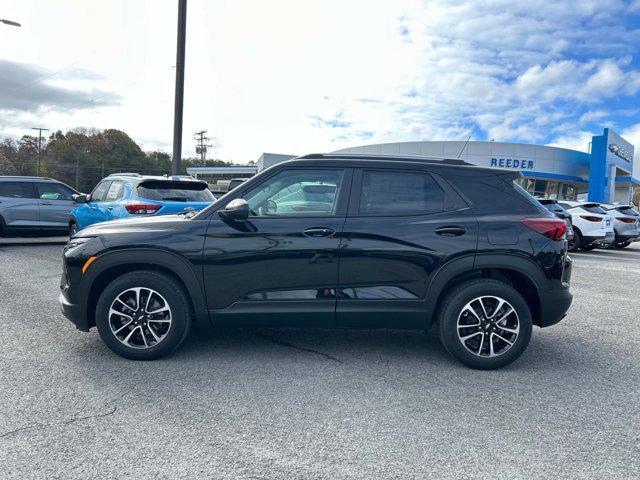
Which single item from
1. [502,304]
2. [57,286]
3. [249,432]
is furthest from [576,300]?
[57,286]

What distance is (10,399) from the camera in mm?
3277

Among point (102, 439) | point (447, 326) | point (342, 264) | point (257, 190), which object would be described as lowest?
point (102, 439)

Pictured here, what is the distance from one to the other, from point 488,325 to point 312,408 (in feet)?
5.51

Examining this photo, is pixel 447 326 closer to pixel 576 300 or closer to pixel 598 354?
pixel 598 354

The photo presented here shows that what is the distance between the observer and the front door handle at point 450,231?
4004 mm

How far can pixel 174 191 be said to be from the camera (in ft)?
27.0

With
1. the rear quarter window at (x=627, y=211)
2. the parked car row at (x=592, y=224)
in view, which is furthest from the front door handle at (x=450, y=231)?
the rear quarter window at (x=627, y=211)

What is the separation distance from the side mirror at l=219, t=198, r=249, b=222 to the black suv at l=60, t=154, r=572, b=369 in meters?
0.01

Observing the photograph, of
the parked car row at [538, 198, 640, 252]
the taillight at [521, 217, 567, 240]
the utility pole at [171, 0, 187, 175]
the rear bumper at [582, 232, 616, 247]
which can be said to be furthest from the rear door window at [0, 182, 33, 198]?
the rear bumper at [582, 232, 616, 247]

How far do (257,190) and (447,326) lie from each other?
1971 millimetres

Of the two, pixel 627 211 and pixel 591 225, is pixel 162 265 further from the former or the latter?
pixel 627 211

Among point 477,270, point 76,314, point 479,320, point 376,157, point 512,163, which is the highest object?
point 512,163

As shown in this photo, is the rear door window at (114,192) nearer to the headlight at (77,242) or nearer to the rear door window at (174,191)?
the rear door window at (174,191)

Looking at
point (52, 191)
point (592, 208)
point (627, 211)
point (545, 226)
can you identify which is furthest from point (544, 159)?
point (545, 226)
